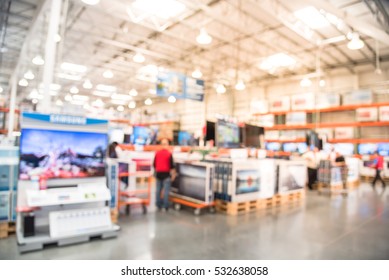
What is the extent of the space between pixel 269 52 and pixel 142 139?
291 inches

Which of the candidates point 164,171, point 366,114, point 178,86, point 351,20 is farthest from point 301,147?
point 164,171

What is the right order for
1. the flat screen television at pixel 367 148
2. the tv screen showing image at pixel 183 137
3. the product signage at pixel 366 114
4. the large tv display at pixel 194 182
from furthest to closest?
the tv screen showing image at pixel 183 137, the flat screen television at pixel 367 148, the product signage at pixel 366 114, the large tv display at pixel 194 182

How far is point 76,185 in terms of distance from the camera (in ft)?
11.7

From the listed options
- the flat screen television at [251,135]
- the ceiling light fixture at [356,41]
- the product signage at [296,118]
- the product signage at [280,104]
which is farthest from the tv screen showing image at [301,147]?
the flat screen television at [251,135]

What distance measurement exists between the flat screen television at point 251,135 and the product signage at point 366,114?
332 inches

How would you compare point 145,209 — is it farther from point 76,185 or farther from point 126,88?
point 126,88

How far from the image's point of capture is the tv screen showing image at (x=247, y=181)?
207 inches

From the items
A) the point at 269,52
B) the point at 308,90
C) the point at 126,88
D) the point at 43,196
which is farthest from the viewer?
the point at 126,88

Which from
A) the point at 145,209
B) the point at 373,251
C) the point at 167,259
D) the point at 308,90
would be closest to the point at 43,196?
the point at 167,259

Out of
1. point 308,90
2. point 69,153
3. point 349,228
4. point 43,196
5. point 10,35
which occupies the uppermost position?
point 10,35

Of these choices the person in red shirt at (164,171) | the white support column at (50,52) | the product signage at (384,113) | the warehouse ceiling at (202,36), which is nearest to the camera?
the white support column at (50,52)

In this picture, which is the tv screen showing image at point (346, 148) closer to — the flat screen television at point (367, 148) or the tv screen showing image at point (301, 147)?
the flat screen television at point (367, 148)

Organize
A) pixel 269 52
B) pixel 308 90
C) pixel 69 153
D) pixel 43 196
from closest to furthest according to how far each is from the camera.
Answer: pixel 43 196, pixel 69 153, pixel 269 52, pixel 308 90

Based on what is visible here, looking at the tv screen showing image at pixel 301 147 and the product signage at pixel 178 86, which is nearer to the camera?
the product signage at pixel 178 86
